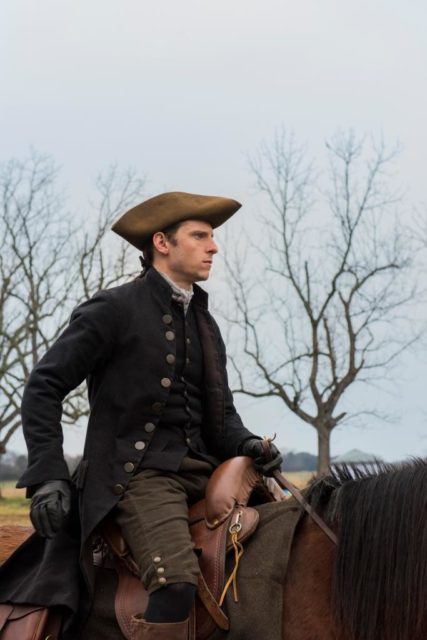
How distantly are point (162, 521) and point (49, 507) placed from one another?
48 centimetres

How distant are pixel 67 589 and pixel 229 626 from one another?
758mm

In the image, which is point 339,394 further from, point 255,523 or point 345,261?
point 255,523

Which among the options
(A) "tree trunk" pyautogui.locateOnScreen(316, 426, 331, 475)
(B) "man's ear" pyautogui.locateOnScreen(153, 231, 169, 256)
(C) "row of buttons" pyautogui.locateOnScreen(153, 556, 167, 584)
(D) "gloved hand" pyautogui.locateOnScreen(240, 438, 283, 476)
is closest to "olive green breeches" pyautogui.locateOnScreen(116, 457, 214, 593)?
(C) "row of buttons" pyautogui.locateOnScreen(153, 556, 167, 584)

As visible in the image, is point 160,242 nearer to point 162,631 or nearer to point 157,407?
point 157,407

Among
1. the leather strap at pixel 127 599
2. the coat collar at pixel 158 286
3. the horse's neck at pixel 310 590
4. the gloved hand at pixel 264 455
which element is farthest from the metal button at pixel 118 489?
the coat collar at pixel 158 286

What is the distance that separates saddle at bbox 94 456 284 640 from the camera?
360 cm

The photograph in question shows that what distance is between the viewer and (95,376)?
4066 mm

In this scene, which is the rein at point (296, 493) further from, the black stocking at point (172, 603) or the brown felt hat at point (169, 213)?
the brown felt hat at point (169, 213)

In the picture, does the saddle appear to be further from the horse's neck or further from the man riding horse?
the horse's neck

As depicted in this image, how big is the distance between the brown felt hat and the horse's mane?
59.8 inches

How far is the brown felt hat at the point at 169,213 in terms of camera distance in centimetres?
427

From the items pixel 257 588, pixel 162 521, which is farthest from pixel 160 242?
pixel 257 588

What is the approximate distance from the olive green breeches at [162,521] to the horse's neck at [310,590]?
0.41m

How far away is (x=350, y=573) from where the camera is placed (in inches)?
138
